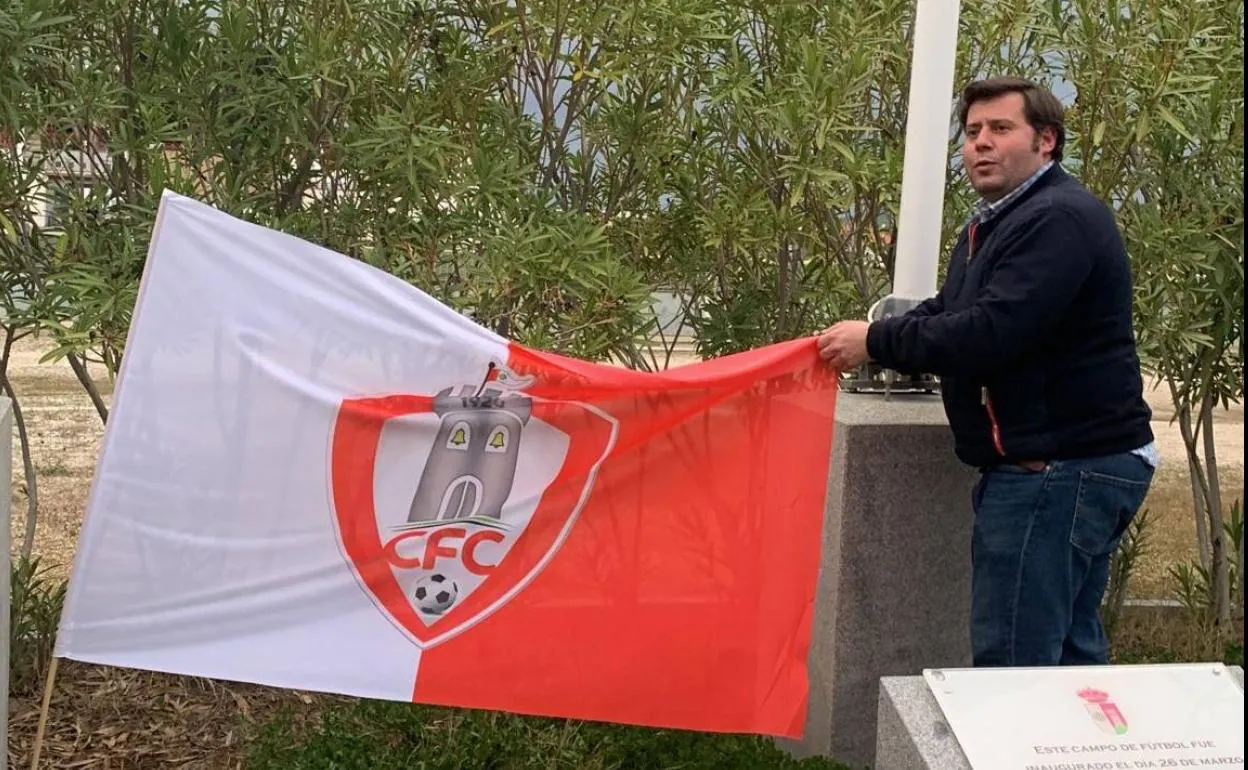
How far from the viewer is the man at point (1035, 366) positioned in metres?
3.33

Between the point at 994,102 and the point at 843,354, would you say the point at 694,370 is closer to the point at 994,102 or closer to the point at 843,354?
the point at 843,354

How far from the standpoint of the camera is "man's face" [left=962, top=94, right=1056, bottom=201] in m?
3.50

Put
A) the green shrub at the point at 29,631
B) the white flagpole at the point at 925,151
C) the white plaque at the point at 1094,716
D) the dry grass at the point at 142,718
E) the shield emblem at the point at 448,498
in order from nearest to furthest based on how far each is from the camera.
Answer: the white plaque at the point at 1094,716 → the shield emblem at the point at 448,498 → the white flagpole at the point at 925,151 → the dry grass at the point at 142,718 → the green shrub at the point at 29,631

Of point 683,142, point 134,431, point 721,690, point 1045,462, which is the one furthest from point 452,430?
point 683,142

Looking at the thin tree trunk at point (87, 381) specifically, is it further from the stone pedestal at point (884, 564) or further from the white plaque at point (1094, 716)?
the white plaque at point (1094, 716)

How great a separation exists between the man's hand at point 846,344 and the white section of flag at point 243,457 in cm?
89

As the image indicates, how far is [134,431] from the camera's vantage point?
3477 millimetres

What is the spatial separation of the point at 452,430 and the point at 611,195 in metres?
1.78

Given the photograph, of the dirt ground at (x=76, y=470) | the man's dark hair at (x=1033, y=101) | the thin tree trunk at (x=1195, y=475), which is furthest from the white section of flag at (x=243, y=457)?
the thin tree trunk at (x=1195, y=475)

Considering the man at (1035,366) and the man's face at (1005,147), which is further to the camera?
the man's face at (1005,147)

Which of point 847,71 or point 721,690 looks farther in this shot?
point 847,71

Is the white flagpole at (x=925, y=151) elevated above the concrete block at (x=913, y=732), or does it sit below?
above

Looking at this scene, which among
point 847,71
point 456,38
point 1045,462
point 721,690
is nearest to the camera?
point 1045,462

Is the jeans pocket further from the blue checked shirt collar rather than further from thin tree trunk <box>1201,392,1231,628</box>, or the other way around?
A: thin tree trunk <box>1201,392,1231,628</box>
